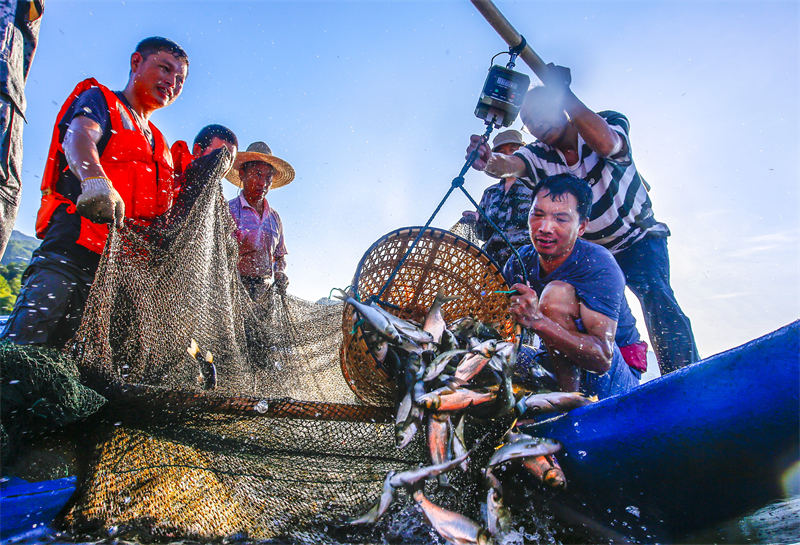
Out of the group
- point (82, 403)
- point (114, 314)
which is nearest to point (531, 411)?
point (82, 403)

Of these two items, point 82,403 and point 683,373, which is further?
point 82,403

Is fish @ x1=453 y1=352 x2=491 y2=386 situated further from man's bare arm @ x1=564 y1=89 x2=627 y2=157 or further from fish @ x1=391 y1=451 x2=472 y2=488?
man's bare arm @ x1=564 y1=89 x2=627 y2=157

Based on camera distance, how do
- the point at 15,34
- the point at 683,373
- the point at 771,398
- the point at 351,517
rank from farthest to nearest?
the point at 15,34 < the point at 351,517 < the point at 683,373 < the point at 771,398

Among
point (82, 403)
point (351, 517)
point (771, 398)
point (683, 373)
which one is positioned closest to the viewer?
point (771, 398)

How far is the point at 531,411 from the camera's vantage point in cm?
180

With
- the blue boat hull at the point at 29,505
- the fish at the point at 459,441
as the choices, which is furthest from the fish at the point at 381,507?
the blue boat hull at the point at 29,505

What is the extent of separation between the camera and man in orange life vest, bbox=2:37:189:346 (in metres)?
2.04

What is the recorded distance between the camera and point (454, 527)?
1.42 meters

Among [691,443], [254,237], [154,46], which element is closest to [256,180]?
[254,237]

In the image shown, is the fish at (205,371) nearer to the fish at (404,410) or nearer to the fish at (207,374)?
the fish at (207,374)

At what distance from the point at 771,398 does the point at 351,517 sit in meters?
1.55

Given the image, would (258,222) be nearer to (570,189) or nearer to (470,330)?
(470,330)

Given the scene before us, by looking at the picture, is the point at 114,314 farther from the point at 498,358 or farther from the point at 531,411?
the point at 531,411

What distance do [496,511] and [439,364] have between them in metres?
0.59
